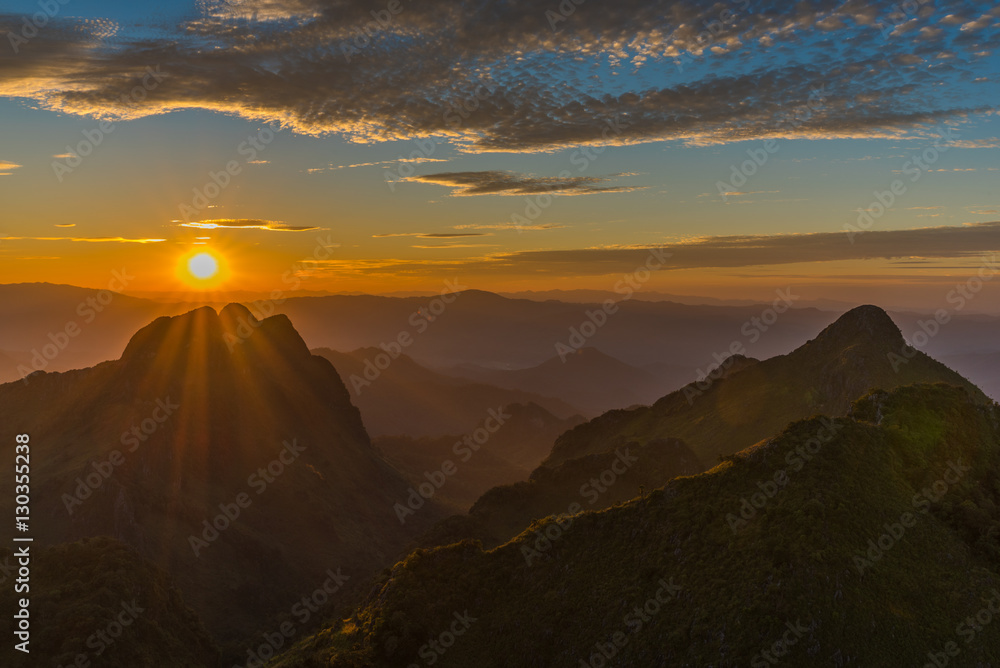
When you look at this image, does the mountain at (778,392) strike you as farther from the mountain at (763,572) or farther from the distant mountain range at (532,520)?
the mountain at (763,572)

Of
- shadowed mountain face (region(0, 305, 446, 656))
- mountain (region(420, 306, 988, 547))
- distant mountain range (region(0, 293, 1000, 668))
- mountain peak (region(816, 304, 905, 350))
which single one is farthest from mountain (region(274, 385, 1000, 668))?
mountain peak (region(816, 304, 905, 350))

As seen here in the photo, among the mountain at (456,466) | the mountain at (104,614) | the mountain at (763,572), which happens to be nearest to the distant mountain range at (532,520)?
the mountain at (763,572)

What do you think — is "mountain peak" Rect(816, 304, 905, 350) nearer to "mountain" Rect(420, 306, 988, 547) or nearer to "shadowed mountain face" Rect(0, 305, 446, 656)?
"mountain" Rect(420, 306, 988, 547)

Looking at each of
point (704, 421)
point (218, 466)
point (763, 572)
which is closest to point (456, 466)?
point (218, 466)

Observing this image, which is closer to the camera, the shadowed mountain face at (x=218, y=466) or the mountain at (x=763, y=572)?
the mountain at (x=763, y=572)

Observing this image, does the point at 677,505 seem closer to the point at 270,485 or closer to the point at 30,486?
the point at 270,485

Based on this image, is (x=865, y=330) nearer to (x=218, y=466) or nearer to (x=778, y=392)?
(x=778, y=392)
